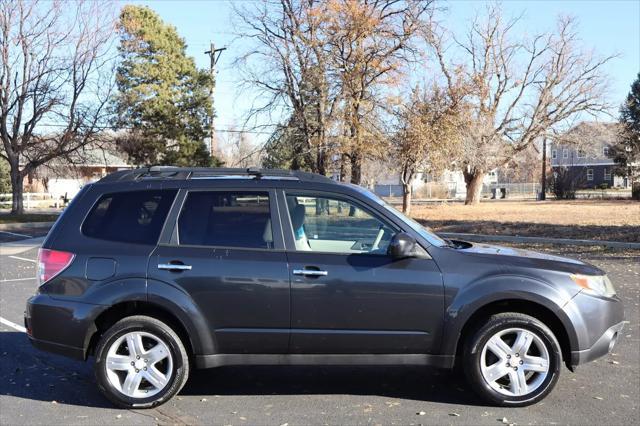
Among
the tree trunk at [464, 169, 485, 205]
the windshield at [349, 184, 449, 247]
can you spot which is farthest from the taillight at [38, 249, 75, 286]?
the tree trunk at [464, 169, 485, 205]

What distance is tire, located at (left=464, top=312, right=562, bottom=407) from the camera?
4.54 metres

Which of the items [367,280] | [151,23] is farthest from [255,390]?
[151,23]

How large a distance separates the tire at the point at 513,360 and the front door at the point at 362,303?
13.6 inches

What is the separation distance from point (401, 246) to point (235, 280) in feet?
4.16

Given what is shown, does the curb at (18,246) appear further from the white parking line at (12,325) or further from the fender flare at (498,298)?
the fender flare at (498,298)

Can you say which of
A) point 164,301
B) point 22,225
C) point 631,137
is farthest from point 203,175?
point 631,137

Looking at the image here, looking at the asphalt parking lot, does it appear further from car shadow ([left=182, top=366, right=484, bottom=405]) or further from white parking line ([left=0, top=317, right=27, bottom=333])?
white parking line ([left=0, top=317, right=27, bottom=333])

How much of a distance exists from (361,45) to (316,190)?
69.5ft

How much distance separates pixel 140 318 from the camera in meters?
4.56

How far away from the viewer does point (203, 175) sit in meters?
Answer: 4.96

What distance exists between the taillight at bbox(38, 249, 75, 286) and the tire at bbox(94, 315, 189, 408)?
0.62 m

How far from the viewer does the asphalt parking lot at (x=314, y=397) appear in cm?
440

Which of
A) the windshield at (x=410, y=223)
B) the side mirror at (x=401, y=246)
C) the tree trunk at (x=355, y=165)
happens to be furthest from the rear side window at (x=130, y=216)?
the tree trunk at (x=355, y=165)

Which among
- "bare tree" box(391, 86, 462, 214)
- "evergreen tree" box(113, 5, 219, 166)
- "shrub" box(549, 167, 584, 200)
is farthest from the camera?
"shrub" box(549, 167, 584, 200)
